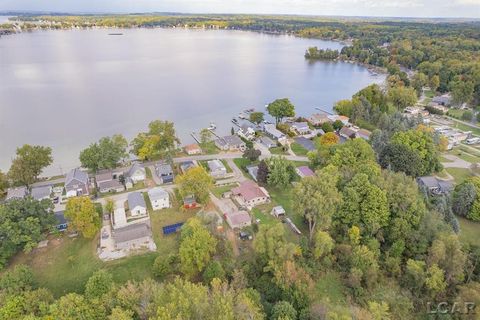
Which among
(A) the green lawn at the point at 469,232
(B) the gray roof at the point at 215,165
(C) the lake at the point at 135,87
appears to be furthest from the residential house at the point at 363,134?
(B) the gray roof at the point at 215,165

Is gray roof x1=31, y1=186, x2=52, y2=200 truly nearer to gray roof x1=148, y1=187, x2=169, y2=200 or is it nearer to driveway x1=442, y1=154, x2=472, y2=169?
gray roof x1=148, y1=187, x2=169, y2=200

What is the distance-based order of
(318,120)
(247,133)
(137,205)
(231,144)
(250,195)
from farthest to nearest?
(318,120), (247,133), (231,144), (250,195), (137,205)

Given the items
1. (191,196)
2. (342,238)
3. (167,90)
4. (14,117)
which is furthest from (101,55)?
(342,238)

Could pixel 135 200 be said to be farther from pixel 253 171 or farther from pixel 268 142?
pixel 268 142

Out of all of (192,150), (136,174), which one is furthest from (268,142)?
(136,174)

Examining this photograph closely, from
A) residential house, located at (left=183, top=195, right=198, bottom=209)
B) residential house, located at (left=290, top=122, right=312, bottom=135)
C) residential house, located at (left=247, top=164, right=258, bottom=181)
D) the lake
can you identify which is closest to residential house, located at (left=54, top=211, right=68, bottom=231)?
residential house, located at (left=183, top=195, right=198, bottom=209)

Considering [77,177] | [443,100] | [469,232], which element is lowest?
[469,232]
